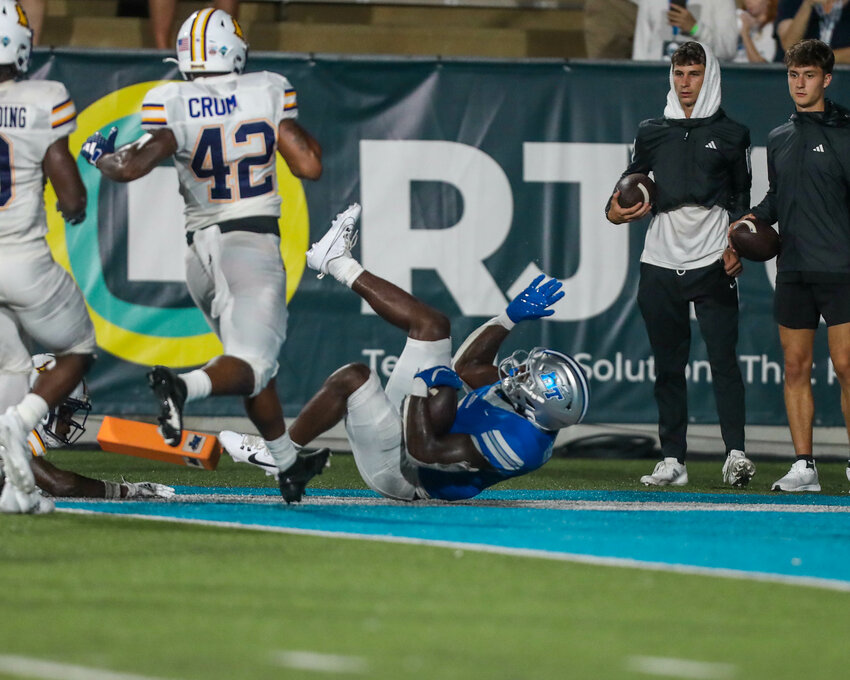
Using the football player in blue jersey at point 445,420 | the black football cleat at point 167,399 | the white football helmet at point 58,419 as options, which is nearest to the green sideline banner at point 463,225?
the white football helmet at point 58,419

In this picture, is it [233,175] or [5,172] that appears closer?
[5,172]

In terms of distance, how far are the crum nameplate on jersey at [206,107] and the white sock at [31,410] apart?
1189mm

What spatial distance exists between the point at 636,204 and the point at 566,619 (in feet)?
13.1

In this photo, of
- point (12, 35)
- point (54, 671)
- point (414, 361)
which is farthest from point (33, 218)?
point (54, 671)

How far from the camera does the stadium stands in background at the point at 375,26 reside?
10867mm

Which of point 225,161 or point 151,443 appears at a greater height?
point 225,161

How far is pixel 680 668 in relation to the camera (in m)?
3.15

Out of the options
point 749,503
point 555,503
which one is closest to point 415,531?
point 555,503

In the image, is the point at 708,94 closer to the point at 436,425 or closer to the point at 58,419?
the point at 436,425

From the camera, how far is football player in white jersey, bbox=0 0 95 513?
555 centimetres

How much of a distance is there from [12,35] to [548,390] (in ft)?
7.69

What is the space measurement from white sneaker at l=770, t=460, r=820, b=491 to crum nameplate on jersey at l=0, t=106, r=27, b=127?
→ 12.4 ft

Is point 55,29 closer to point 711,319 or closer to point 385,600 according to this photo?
point 711,319

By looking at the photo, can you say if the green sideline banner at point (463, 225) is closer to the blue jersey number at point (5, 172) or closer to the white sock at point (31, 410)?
the blue jersey number at point (5, 172)
